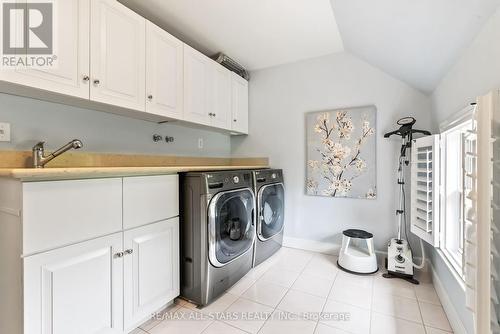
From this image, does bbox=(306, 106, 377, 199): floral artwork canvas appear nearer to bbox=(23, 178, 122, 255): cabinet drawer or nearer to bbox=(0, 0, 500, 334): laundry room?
bbox=(0, 0, 500, 334): laundry room

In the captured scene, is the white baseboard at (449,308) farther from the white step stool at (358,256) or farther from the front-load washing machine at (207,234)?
the front-load washing machine at (207,234)

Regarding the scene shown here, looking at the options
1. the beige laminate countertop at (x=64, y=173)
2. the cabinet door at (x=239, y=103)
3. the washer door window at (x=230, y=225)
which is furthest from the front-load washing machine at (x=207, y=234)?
the cabinet door at (x=239, y=103)

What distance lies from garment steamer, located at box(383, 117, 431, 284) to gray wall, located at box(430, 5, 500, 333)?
205mm

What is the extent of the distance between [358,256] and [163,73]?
2418mm

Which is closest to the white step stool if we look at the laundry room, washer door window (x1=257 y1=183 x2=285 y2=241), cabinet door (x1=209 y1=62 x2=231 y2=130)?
the laundry room

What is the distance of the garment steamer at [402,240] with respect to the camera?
6.86ft

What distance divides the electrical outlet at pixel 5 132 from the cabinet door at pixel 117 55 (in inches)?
18.8

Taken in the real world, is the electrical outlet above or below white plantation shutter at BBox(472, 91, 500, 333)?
above

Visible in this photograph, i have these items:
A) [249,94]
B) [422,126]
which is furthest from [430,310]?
[249,94]

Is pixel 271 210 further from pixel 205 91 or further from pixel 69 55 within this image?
pixel 69 55

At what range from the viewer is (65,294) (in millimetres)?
1080

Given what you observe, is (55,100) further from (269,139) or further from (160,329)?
(269,139)

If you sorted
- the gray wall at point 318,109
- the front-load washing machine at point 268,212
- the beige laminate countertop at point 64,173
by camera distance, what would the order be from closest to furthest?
the beige laminate countertop at point 64,173 → the front-load washing machine at point 268,212 → the gray wall at point 318,109

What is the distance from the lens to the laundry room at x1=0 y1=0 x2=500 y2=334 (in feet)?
3.41
